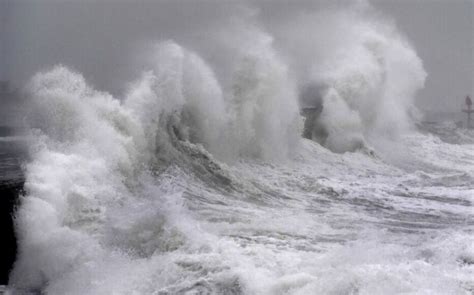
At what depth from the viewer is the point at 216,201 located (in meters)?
8.70

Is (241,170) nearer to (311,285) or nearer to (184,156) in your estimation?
(184,156)

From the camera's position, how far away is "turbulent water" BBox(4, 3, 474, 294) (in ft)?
18.3

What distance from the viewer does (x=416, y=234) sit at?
24.0 feet

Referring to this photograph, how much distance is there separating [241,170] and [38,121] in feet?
14.1

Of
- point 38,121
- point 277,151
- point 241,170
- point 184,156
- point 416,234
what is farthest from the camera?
point 277,151

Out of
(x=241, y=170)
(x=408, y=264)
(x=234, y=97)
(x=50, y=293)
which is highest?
(x=234, y=97)

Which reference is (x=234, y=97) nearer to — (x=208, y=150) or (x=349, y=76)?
(x=208, y=150)

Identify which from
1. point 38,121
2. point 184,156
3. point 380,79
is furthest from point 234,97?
point 380,79

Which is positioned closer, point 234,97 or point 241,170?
point 241,170

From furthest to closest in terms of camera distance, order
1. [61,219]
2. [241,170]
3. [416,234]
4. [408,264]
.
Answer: [241,170]
[416,234]
[61,219]
[408,264]

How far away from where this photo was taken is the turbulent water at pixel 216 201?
5.59 m

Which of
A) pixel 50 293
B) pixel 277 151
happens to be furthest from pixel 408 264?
pixel 277 151

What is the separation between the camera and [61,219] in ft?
22.4

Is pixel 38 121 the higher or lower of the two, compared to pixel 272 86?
lower
